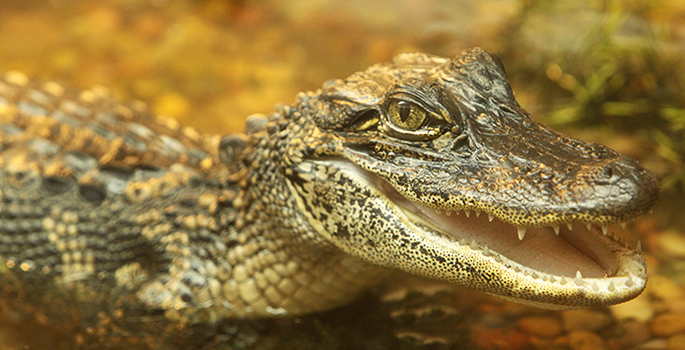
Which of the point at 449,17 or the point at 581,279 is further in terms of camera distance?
the point at 449,17

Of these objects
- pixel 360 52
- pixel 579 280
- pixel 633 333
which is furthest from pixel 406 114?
pixel 360 52

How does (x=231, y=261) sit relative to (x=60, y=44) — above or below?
below

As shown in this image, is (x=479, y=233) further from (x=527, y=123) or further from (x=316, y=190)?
(x=316, y=190)

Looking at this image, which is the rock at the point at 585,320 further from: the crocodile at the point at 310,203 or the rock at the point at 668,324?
the crocodile at the point at 310,203

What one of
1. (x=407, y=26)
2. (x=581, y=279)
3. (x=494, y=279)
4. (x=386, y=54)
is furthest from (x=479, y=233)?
(x=407, y=26)

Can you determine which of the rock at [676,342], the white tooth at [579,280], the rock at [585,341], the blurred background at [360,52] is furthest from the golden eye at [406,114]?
the blurred background at [360,52]

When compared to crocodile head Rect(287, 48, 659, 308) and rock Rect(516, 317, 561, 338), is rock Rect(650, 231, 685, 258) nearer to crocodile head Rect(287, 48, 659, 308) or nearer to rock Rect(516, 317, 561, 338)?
rock Rect(516, 317, 561, 338)

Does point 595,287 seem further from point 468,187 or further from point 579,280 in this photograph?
point 468,187
